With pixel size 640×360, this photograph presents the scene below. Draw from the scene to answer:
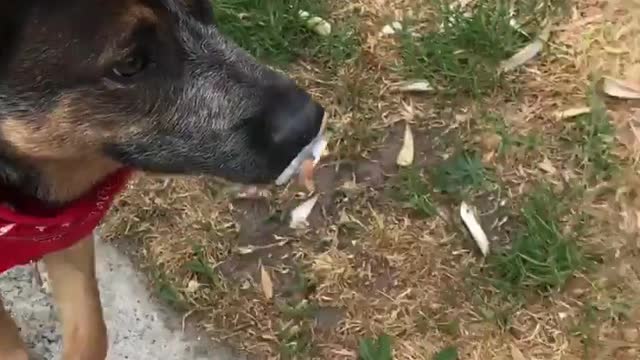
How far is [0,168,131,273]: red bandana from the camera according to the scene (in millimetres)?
2324

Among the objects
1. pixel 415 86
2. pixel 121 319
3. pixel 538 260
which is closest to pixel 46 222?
pixel 121 319

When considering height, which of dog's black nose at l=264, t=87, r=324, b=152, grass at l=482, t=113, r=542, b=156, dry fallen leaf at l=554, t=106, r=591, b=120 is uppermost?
dog's black nose at l=264, t=87, r=324, b=152

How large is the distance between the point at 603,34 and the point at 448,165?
2.10 feet

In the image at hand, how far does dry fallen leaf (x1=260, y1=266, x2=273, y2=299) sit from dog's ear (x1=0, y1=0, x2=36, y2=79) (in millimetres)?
1131

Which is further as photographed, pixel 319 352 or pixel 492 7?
pixel 492 7

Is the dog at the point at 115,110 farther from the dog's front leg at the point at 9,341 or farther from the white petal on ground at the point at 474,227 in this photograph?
the white petal on ground at the point at 474,227

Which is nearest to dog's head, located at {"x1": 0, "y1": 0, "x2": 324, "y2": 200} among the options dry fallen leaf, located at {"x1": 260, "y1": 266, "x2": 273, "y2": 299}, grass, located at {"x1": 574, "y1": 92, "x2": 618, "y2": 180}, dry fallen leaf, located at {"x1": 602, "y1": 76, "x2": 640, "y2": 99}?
dry fallen leaf, located at {"x1": 260, "y1": 266, "x2": 273, "y2": 299}

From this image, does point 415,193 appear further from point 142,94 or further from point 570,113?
point 142,94

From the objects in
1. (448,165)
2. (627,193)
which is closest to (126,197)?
(448,165)

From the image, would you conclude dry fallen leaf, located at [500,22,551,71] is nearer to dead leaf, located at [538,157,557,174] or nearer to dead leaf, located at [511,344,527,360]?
dead leaf, located at [538,157,557,174]

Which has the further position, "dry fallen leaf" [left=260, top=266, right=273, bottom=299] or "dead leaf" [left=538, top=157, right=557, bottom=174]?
"dead leaf" [left=538, top=157, right=557, bottom=174]

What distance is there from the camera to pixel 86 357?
9.31 ft

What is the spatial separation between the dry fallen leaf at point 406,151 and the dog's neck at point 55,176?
40.7 inches

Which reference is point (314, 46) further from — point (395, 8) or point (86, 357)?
point (86, 357)
